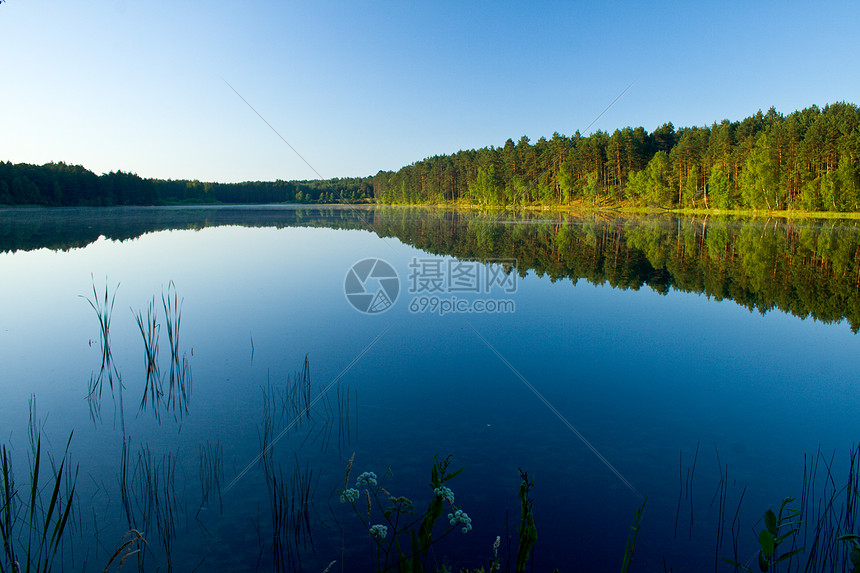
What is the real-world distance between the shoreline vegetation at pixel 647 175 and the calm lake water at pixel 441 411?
43.4 meters

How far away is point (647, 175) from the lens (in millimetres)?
70562

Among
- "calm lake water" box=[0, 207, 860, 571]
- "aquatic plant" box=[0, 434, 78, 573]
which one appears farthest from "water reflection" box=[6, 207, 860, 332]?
"aquatic plant" box=[0, 434, 78, 573]

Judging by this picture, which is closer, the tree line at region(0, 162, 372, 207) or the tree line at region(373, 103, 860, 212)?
the tree line at region(373, 103, 860, 212)

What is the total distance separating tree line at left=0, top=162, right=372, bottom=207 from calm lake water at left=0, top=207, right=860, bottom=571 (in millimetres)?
84235

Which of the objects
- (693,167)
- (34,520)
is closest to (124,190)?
(693,167)

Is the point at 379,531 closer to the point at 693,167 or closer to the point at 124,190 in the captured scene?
the point at 693,167

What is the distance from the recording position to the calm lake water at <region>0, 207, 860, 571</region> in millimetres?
4262

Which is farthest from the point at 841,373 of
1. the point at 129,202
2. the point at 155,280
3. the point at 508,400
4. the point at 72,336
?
the point at 129,202

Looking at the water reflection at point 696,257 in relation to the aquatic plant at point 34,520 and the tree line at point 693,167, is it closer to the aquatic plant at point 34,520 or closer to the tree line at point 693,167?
the aquatic plant at point 34,520

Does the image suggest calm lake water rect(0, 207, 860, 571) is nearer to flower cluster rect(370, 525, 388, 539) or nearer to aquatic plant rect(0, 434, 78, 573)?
aquatic plant rect(0, 434, 78, 573)

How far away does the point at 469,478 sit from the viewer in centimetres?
504

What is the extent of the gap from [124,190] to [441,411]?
394 feet

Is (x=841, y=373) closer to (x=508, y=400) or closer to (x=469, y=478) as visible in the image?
(x=508, y=400)

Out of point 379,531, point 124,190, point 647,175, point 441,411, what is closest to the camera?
point 379,531
